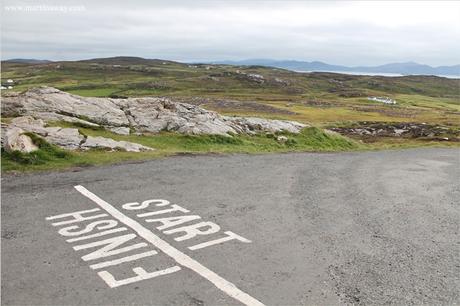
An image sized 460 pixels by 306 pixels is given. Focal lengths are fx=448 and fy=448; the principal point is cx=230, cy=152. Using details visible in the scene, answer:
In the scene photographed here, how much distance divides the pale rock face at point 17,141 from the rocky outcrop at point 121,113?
6160mm

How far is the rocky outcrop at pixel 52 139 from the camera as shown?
20.4 m

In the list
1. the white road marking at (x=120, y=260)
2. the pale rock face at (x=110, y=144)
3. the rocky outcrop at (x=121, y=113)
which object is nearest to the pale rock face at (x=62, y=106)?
the rocky outcrop at (x=121, y=113)

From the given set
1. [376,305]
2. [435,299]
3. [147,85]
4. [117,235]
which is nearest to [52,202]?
[117,235]

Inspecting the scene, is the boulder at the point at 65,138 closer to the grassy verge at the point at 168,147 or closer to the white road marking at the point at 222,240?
the grassy verge at the point at 168,147

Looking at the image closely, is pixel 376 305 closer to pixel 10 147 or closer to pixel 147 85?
pixel 10 147

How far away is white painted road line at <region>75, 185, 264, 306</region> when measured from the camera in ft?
28.8

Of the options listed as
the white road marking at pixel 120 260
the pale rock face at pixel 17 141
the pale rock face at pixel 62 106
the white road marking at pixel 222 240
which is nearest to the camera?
the white road marking at pixel 120 260

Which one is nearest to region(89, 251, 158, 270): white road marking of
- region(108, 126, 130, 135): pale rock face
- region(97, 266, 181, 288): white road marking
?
region(97, 266, 181, 288): white road marking

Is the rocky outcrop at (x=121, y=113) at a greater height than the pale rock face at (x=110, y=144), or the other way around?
the rocky outcrop at (x=121, y=113)

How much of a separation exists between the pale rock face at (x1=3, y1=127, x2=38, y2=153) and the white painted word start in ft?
24.6

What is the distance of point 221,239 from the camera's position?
38.4 ft

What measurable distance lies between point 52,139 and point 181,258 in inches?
594

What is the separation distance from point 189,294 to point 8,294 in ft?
11.1

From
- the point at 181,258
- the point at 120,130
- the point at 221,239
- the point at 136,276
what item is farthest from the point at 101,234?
the point at 120,130
